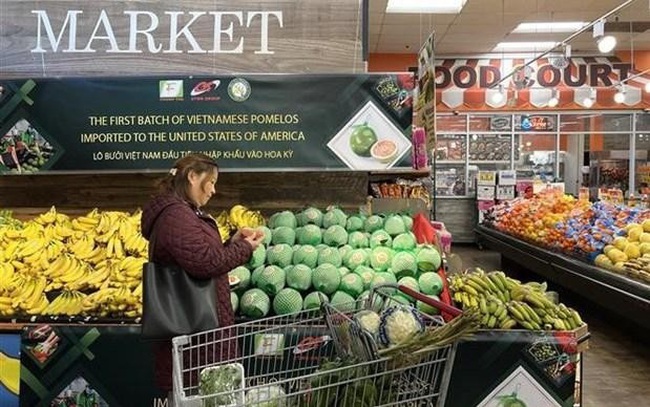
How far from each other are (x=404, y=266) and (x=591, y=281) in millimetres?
3295

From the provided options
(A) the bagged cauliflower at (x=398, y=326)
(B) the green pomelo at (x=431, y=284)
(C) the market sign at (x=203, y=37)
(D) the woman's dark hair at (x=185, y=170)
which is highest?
(C) the market sign at (x=203, y=37)

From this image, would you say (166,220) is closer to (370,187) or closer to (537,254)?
(370,187)

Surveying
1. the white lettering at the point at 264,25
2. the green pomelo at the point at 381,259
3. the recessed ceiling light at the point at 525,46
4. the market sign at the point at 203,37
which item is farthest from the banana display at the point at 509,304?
the recessed ceiling light at the point at 525,46

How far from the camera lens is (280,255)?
3285 mm

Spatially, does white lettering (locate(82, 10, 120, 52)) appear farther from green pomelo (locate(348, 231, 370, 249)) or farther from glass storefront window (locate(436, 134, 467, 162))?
glass storefront window (locate(436, 134, 467, 162))

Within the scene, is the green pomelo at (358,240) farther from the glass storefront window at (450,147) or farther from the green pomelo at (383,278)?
the glass storefront window at (450,147)

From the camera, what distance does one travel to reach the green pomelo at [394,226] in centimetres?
361

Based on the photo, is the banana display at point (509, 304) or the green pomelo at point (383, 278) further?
the green pomelo at point (383, 278)

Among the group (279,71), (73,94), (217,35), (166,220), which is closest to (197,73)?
(217,35)

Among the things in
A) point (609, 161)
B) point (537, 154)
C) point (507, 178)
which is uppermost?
point (537, 154)

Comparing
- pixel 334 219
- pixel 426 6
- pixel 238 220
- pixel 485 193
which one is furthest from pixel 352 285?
pixel 485 193

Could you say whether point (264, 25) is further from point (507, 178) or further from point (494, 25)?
point (507, 178)

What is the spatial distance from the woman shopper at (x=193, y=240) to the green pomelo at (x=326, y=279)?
701 millimetres

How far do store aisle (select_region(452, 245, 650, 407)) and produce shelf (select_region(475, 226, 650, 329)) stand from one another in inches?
11.7
